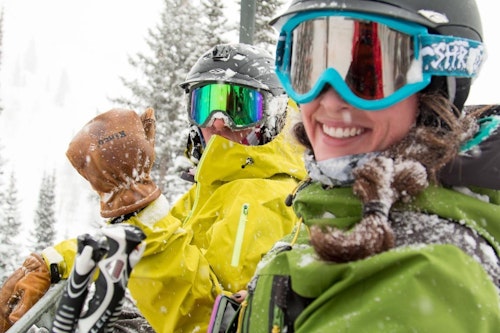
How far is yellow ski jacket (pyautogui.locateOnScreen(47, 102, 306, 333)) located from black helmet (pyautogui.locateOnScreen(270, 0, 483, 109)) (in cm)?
78

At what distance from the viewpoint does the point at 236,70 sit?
3990mm

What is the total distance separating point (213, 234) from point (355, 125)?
5.52 feet

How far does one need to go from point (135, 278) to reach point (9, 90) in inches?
7103

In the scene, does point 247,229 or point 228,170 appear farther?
point 228,170

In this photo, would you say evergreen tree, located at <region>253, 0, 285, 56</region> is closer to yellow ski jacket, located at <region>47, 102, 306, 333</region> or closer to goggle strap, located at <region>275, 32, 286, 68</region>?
yellow ski jacket, located at <region>47, 102, 306, 333</region>

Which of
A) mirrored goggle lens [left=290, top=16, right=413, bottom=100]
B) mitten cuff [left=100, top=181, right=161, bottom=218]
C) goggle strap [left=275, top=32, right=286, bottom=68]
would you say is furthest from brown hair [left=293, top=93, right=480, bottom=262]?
mitten cuff [left=100, top=181, right=161, bottom=218]

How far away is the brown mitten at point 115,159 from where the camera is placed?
8.47ft

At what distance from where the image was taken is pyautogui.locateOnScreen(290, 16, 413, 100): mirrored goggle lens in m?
1.62

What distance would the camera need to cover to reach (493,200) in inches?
64.6

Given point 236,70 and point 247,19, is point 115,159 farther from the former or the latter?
point 247,19

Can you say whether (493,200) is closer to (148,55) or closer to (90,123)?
(90,123)

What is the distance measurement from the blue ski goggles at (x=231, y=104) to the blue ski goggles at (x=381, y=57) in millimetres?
2165

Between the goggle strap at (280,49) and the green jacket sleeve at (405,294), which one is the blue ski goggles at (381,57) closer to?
the goggle strap at (280,49)

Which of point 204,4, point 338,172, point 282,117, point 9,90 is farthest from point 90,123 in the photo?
point 9,90
